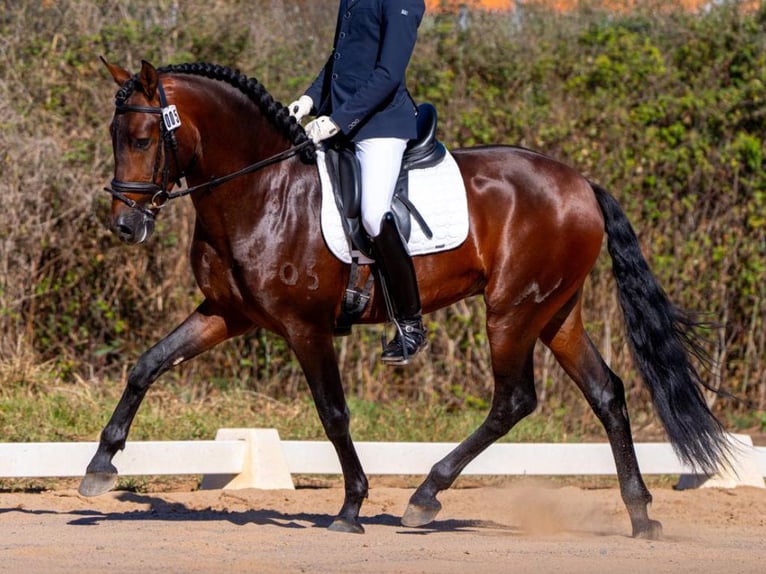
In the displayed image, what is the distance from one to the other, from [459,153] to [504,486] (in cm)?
246

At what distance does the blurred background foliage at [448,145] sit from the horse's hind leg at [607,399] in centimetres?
327

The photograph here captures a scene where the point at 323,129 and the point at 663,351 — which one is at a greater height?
the point at 323,129

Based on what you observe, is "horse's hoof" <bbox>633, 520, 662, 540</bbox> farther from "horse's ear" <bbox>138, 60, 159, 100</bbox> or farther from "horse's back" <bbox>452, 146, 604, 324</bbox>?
"horse's ear" <bbox>138, 60, 159, 100</bbox>

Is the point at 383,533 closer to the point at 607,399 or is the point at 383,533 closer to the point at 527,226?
the point at 607,399

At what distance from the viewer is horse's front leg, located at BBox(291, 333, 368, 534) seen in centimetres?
577

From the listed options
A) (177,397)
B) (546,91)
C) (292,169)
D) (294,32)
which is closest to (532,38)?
(546,91)

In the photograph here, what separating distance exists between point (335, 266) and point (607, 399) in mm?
1714

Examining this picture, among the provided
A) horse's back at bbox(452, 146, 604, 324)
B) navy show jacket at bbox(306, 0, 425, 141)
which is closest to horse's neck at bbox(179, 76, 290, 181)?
navy show jacket at bbox(306, 0, 425, 141)

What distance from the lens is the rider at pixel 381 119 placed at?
5.75 metres

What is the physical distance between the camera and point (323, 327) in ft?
19.0

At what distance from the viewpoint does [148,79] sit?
17.9ft

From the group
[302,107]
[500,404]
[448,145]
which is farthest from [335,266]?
[448,145]

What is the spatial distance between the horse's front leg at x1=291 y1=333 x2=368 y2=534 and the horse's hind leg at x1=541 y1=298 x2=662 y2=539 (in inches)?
54.1

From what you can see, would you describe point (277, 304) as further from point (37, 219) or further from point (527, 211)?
point (37, 219)
